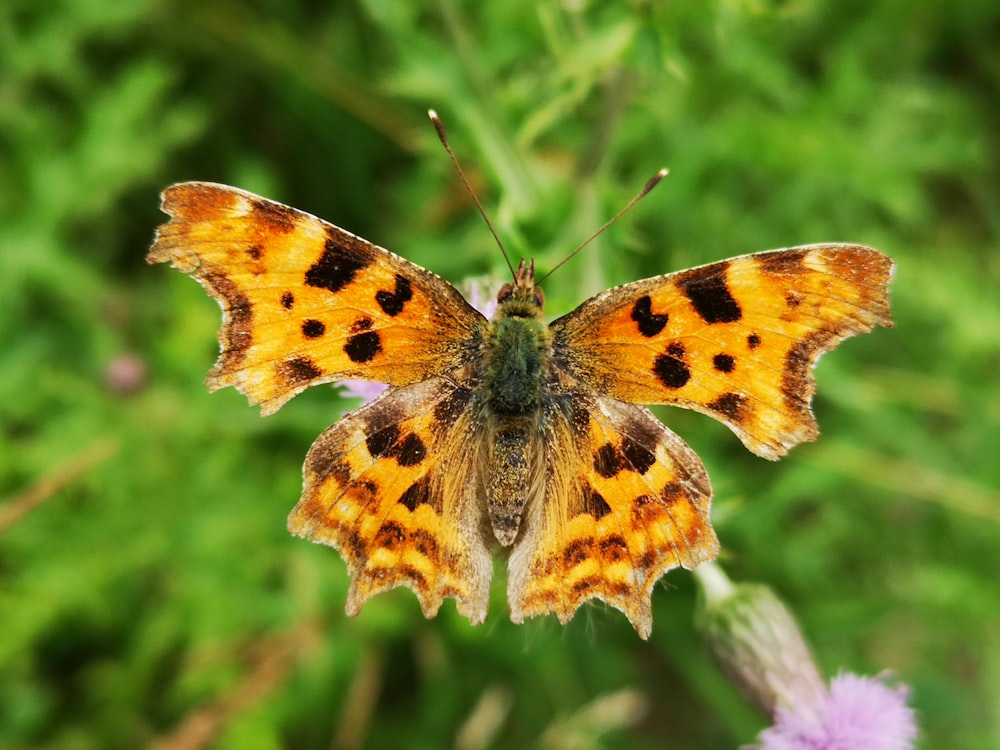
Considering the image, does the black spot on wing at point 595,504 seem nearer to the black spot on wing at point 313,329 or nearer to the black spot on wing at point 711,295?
the black spot on wing at point 711,295

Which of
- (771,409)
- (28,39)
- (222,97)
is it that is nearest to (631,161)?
(222,97)

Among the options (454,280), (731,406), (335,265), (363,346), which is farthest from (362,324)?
(454,280)

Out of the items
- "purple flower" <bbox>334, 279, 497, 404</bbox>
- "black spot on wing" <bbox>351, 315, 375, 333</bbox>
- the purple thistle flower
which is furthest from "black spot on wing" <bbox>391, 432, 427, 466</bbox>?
the purple thistle flower

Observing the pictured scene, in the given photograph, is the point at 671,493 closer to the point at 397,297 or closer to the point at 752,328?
the point at 752,328

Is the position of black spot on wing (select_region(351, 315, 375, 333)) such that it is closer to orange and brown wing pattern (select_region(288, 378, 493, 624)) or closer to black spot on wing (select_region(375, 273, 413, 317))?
black spot on wing (select_region(375, 273, 413, 317))

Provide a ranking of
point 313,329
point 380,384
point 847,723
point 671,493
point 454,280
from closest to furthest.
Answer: point 671,493 → point 313,329 → point 847,723 → point 380,384 → point 454,280

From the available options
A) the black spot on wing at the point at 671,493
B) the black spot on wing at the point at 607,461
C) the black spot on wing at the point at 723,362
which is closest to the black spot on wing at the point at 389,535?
the black spot on wing at the point at 607,461

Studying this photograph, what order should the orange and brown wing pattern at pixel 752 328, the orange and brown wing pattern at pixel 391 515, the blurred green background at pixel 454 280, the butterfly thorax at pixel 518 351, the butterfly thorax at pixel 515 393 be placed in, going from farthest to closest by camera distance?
1. the blurred green background at pixel 454 280
2. the butterfly thorax at pixel 518 351
3. the butterfly thorax at pixel 515 393
4. the orange and brown wing pattern at pixel 391 515
5. the orange and brown wing pattern at pixel 752 328
